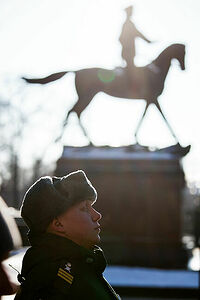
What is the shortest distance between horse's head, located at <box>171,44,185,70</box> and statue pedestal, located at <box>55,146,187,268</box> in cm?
159

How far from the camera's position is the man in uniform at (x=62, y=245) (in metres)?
1.18

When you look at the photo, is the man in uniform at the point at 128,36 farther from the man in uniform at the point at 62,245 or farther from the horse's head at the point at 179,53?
the man in uniform at the point at 62,245

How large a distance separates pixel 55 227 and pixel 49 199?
84 millimetres

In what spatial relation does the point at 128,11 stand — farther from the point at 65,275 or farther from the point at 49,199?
the point at 65,275

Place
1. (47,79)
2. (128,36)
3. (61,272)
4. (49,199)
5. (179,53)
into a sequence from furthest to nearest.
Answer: (128,36) < (179,53) < (47,79) < (49,199) < (61,272)

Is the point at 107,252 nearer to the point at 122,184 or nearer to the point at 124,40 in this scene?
the point at 122,184

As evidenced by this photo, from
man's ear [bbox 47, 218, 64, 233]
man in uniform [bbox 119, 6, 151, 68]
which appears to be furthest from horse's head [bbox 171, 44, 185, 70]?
man's ear [bbox 47, 218, 64, 233]

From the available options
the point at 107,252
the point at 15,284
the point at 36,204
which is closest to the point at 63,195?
the point at 36,204

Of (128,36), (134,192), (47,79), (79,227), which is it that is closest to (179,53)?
(128,36)

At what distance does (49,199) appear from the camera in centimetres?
132

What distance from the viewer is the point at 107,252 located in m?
7.36

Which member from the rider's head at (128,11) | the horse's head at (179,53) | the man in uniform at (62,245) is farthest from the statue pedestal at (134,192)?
the man in uniform at (62,245)

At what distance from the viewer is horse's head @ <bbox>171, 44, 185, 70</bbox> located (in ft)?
25.2

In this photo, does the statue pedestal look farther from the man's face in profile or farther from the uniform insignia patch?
the uniform insignia patch
